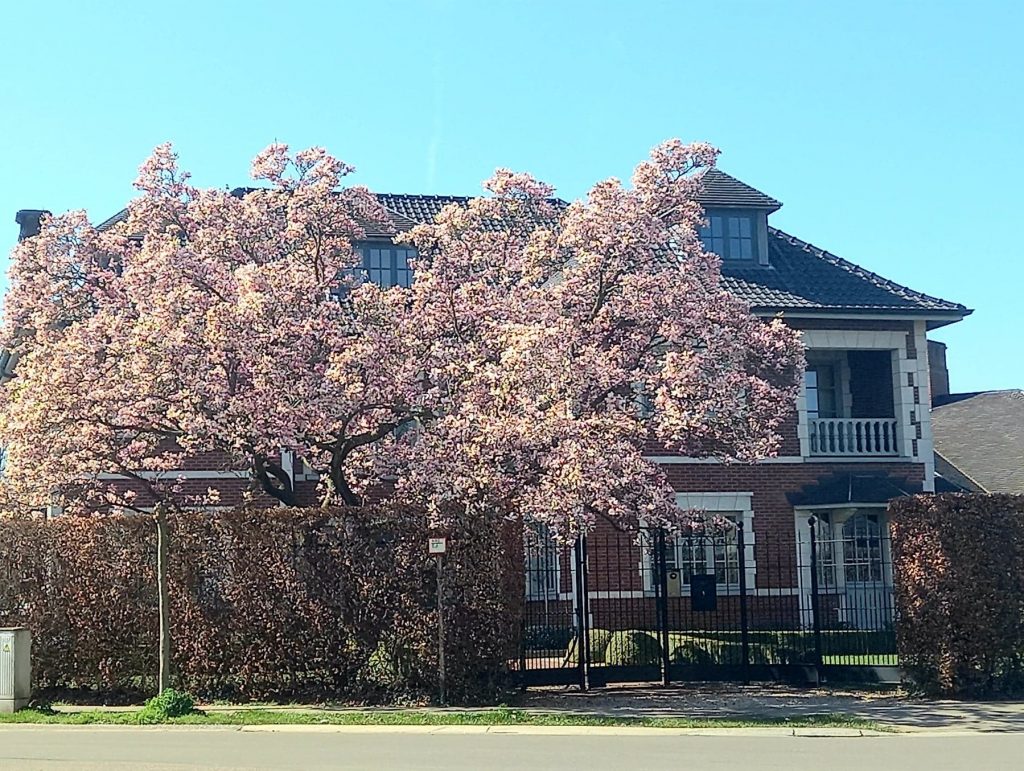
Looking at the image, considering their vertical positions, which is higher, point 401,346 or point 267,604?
point 401,346

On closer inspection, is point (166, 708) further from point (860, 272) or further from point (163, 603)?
point (860, 272)

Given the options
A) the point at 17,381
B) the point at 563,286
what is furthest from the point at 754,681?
the point at 17,381

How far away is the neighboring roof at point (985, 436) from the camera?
30516 mm

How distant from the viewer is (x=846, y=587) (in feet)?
71.8

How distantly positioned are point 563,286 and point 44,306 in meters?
7.23

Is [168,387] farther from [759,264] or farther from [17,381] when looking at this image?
[759,264]

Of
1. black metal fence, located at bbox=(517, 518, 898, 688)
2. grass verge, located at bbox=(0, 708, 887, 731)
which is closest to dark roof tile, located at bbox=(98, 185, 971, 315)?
black metal fence, located at bbox=(517, 518, 898, 688)

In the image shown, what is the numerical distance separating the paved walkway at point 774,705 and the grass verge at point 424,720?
1.50ft

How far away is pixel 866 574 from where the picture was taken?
80.3 ft

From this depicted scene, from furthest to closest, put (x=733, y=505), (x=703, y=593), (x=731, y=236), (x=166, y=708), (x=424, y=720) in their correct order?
1. (x=731, y=236)
2. (x=733, y=505)
3. (x=703, y=593)
4. (x=166, y=708)
5. (x=424, y=720)

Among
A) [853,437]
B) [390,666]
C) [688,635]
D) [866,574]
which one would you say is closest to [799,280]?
[853,437]

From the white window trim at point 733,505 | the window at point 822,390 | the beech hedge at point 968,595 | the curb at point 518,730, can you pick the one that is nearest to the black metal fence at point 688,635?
the beech hedge at point 968,595

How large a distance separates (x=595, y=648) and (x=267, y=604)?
16.8 ft

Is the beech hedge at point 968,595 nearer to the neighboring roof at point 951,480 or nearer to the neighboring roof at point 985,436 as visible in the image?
the neighboring roof at point 951,480
